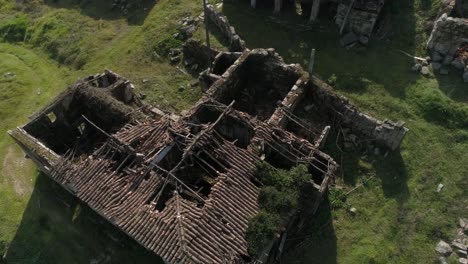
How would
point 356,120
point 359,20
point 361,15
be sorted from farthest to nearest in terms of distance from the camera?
point 359,20
point 361,15
point 356,120

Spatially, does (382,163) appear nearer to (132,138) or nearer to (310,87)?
(310,87)

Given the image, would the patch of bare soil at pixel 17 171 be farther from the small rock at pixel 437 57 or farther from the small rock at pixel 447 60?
the small rock at pixel 447 60

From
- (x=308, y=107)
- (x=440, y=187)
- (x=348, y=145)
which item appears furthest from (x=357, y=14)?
(x=440, y=187)

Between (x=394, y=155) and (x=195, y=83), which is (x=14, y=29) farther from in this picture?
(x=394, y=155)

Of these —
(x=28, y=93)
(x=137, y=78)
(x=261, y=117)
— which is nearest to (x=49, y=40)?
(x=28, y=93)


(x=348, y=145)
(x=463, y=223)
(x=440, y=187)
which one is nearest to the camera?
(x=463, y=223)

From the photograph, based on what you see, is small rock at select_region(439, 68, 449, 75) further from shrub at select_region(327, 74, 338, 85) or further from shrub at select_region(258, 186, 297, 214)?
shrub at select_region(258, 186, 297, 214)
